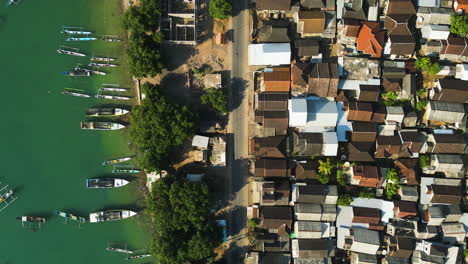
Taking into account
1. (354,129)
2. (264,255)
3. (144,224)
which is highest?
(354,129)

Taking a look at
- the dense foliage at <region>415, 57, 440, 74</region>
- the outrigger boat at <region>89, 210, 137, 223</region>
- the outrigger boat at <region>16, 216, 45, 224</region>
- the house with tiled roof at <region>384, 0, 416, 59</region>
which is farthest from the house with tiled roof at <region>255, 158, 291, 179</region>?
the outrigger boat at <region>16, 216, 45, 224</region>

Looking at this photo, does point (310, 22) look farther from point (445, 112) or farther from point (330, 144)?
point (445, 112)

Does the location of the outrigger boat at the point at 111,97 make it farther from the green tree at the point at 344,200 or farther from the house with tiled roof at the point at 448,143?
the house with tiled roof at the point at 448,143

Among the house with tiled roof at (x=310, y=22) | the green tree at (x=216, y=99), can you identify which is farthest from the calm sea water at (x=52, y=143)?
the house with tiled roof at (x=310, y=22)

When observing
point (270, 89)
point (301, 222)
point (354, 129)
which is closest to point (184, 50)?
point (270, 89)

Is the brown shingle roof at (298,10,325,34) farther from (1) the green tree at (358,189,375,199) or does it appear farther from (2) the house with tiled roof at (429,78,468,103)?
(1) the green tree at (358,189,375,199)

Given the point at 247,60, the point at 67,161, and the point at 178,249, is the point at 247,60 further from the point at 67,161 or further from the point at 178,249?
the point at 67,161
